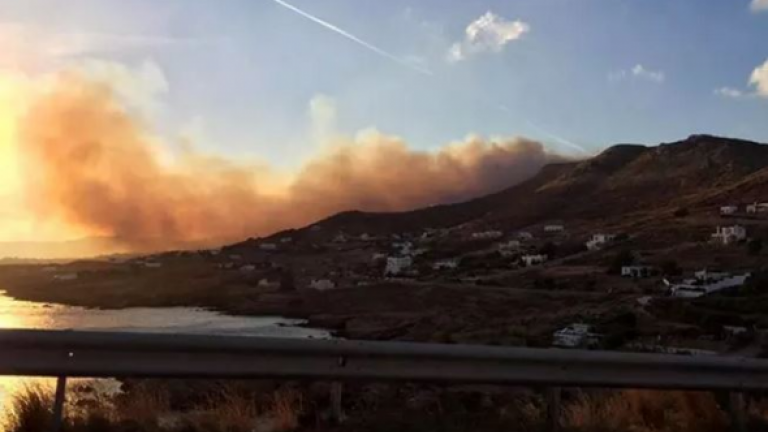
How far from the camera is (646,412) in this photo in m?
7.82

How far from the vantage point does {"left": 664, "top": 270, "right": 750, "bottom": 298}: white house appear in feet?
186

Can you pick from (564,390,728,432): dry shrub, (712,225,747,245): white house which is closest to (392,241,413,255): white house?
(712,225,747,245): white house

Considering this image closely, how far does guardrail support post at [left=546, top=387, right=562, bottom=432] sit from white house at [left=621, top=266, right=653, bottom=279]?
67.7 m

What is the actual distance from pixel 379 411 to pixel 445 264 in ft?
312

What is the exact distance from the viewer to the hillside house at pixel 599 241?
95188 millimetres

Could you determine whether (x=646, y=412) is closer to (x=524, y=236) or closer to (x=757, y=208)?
(x=757, y=208)

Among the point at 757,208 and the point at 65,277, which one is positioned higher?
the point at 757,208

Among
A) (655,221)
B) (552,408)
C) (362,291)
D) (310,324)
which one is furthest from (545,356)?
(655,221)

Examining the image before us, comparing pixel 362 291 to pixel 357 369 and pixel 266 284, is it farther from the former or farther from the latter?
pixel 357 369

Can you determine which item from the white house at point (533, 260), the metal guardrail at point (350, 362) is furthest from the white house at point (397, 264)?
the metal guardrail at point (350, 362)

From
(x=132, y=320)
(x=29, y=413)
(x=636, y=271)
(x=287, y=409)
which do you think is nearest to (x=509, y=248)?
(x=636, y=271)

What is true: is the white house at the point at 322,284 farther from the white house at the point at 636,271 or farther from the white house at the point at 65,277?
the white house at the point at 636,271

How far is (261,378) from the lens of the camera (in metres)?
5.82

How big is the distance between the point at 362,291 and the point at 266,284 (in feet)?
36.3
